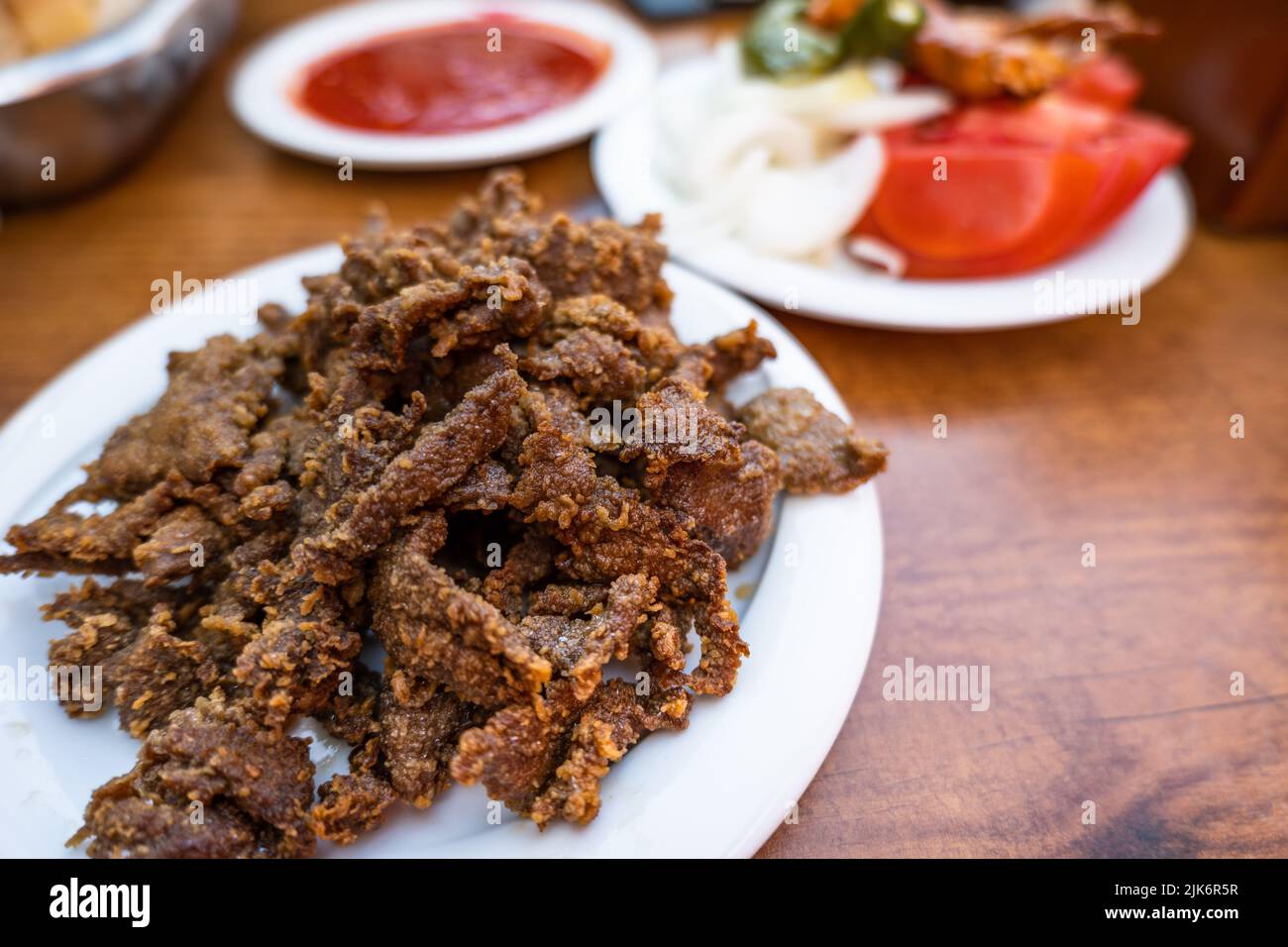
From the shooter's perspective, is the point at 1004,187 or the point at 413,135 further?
the point at 413,135

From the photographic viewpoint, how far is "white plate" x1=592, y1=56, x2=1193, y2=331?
254cm

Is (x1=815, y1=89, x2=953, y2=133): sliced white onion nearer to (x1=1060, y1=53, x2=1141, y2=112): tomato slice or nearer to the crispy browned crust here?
(x1=1060, y1=53, x2=1141, y2=112): tomato slice

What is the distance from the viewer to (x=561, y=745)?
4.88 ft

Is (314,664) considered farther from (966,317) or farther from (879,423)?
(966,317)

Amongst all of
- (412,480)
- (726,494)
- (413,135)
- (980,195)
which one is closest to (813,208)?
(980,195)

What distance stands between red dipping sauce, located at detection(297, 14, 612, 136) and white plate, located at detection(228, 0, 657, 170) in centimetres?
8

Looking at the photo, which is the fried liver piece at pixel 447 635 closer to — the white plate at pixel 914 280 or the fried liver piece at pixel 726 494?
the fried liver piece at pixel 726 494

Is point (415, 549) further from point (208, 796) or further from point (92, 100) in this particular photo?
point (92, 100)

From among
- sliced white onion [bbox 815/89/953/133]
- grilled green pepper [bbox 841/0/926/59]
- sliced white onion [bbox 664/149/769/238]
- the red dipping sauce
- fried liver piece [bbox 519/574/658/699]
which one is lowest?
fried liver piece [bbox 519/574/658/699]

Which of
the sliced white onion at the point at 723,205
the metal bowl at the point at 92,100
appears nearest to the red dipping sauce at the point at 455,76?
the metal bowl at the point at 92,100

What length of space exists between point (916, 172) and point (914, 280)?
37 centimetres

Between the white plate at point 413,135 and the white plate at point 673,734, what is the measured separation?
5.78 feet

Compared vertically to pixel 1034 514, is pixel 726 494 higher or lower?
higher

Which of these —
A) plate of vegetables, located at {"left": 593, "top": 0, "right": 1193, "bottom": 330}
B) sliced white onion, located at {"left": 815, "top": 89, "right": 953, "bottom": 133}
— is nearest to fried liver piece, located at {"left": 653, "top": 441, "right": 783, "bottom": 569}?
plate of vegetables, located at {"left": 593, "top": 0, "right": 1193, "bottom": 330}
